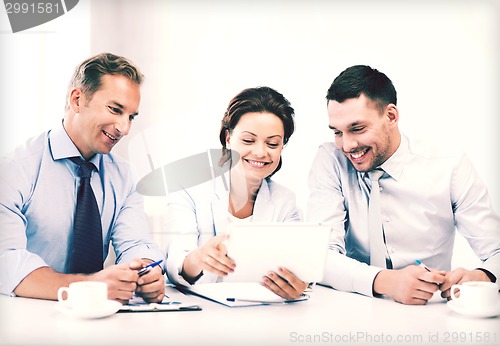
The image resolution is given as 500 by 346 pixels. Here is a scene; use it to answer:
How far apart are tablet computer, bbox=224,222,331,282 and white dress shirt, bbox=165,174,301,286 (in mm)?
491

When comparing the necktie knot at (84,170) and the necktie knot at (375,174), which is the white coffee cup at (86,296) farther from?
the necktie knot at (375,174)

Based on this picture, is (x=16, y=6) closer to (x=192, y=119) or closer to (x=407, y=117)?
(x=192, y=119)

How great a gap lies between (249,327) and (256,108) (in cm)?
101

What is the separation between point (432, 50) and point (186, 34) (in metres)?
1.06

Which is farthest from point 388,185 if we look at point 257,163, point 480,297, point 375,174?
point 480,297

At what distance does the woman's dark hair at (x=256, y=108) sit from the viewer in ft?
7.36

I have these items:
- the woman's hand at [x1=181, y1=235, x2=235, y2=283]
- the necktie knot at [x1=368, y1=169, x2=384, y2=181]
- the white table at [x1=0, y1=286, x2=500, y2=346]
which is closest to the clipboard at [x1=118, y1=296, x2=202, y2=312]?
the white table at [x1=0, y1=286, x2=500, y2=346]

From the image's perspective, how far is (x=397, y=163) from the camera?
7.55 feet

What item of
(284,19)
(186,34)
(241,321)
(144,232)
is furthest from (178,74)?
(241,321)

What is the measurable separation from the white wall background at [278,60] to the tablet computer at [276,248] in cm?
67

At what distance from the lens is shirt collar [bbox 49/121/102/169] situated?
81.6 inches

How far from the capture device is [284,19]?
2.34 m

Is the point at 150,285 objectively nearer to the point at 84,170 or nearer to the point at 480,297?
the point at 84,170

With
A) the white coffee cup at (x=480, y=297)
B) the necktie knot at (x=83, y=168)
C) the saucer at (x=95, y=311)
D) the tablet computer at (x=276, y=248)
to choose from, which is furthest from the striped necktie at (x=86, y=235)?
the white coffee cup at (x=480, y=297)
